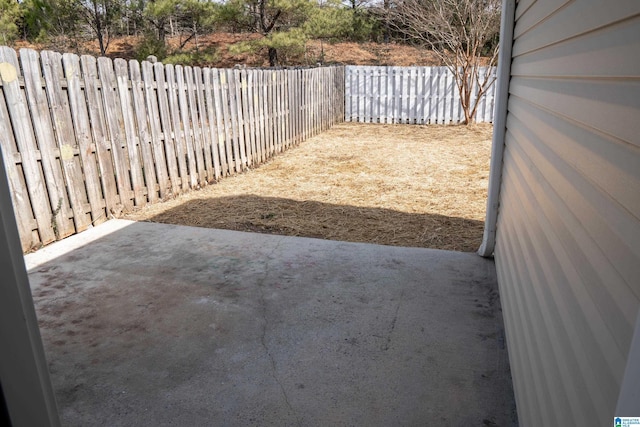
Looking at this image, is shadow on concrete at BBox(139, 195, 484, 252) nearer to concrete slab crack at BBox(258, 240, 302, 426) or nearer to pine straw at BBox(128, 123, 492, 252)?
pine straw at BBox(128, 123, 492, 252)

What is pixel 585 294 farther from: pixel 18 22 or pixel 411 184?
→ pixel 18 22

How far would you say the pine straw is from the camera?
4.58 m

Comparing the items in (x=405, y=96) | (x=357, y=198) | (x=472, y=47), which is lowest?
(x=357, y=198)

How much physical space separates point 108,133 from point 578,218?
14.8 ft

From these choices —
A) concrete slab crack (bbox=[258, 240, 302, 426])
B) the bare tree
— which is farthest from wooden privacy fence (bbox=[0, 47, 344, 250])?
the bare tree

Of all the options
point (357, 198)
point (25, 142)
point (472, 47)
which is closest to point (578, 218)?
point (25, 142)

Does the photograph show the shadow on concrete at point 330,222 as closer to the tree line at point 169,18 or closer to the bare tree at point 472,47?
the bare tree at point 472,47

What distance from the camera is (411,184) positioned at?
21.1 feet

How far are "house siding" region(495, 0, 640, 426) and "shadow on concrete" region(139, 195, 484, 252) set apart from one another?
200 centimetres

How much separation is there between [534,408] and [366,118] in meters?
11.7

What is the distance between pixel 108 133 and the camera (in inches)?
182

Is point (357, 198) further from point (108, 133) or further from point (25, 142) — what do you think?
point (25, 142)

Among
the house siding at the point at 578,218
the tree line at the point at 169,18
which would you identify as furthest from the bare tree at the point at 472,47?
the house siding at the point at 578,218

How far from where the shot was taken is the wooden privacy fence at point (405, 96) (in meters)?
11.9
